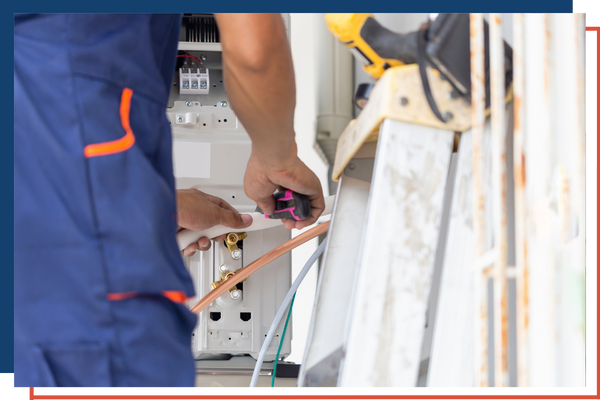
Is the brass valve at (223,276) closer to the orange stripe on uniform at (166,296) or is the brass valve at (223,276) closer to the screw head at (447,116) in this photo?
the orange stripe on uniform at (166,296)

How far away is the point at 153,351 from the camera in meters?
0.63

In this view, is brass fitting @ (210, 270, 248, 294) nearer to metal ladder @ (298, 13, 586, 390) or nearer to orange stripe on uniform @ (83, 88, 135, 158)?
metal ladder @ (298, 13, 586, 390)

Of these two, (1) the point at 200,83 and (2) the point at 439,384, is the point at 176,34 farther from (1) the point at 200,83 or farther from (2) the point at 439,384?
(2) the point at 439,384

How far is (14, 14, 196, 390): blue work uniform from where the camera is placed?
0.62 meters

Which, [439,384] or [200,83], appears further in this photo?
[200,83]

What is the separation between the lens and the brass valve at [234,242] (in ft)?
4.30

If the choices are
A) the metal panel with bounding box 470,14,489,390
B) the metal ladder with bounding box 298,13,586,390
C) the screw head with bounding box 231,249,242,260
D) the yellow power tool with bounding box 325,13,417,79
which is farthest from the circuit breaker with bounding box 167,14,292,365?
the metal panel with bounding box 470,14,489,390

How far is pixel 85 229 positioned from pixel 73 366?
186mm

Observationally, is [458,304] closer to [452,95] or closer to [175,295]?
[452,95]

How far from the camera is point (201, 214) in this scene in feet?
3.99

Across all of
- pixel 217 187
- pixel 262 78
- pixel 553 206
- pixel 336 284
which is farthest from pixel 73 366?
pixel 217 187

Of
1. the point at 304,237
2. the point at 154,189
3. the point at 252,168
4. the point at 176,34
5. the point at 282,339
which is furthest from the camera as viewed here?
the point at 282,339

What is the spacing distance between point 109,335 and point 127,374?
0.06 m

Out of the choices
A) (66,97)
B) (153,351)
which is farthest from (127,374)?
(66,97)
